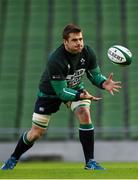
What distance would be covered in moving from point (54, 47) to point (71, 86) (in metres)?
7.98

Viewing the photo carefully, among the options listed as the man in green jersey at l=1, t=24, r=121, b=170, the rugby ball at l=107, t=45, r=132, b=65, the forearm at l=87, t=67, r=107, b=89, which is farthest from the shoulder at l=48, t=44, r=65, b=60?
the rugby ball at l=107, t=45, r=132, b=65

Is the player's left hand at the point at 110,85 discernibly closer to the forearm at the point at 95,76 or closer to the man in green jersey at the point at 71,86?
the man in green jersey at the point at 71,86

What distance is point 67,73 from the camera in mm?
6660

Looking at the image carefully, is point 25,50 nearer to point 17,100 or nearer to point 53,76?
point 17,100

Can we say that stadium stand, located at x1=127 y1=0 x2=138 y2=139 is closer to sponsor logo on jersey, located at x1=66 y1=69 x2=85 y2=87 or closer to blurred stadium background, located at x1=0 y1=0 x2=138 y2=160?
blurred stadium background, located at x1=0 y1=0 x2=138 y2=160

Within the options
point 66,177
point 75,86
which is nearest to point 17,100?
point 75,86

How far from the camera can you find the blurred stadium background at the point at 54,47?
12.7 meters

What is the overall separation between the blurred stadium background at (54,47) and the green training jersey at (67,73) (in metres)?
5.15

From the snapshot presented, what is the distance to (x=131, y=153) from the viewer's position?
1147cm

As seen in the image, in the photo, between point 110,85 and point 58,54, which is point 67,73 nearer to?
point 58,54

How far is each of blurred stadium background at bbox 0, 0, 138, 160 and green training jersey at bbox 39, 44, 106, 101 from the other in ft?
16.9

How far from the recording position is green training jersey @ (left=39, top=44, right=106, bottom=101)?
6.50 m

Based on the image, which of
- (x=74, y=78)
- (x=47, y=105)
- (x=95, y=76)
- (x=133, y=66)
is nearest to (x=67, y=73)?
(x=74, y=78)

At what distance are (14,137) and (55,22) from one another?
4.37 m
